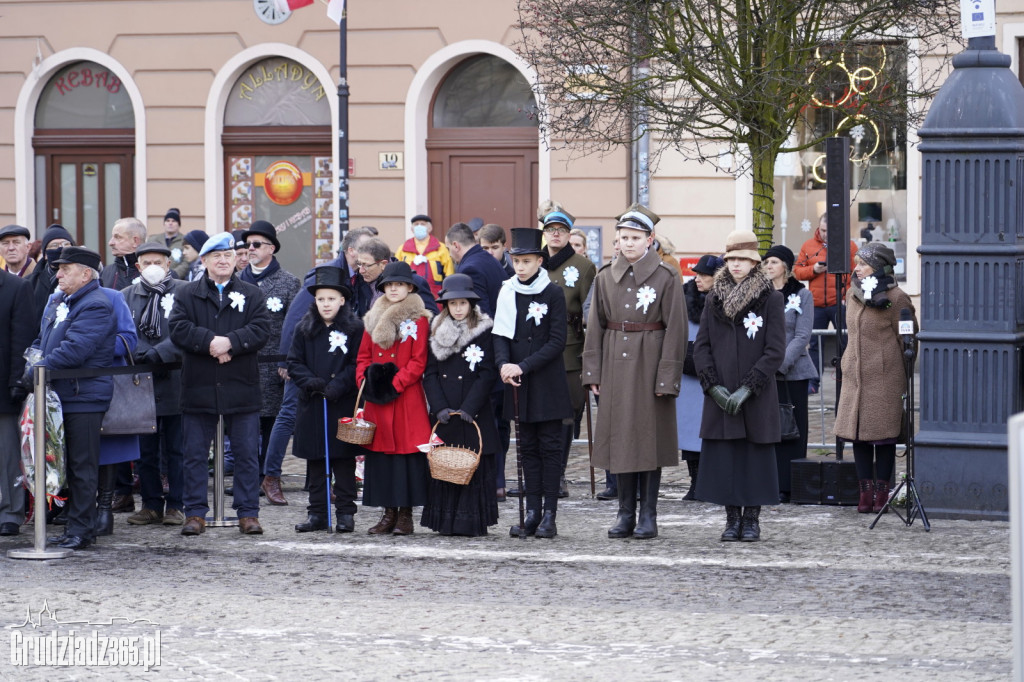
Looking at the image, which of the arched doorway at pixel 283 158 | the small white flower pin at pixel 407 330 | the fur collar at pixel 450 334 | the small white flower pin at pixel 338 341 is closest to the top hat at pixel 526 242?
the fur collar at pixel 450 334

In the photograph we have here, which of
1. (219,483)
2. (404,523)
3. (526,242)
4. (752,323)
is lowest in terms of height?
(404,523)

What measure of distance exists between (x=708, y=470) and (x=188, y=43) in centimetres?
1372

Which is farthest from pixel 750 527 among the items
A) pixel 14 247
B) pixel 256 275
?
pixel 14 247

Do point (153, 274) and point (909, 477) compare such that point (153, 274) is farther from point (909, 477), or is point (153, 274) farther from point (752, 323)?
point (909, 477)

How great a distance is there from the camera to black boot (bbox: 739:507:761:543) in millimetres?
9547

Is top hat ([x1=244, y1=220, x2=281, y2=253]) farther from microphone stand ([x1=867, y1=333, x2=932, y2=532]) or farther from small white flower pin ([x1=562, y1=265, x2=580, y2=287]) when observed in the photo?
microphone stand ([x1=867, y1=333, x2=932, y2=532])

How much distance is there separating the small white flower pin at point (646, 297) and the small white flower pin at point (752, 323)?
0.56 meters

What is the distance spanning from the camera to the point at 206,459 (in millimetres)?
9992

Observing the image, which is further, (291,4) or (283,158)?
(283,158)

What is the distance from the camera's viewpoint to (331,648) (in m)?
6.94

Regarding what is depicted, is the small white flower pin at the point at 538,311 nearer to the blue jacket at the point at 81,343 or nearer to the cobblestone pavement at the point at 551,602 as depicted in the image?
the cobblestone pavement at the point at 551,602

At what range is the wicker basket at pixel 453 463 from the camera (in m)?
9.52

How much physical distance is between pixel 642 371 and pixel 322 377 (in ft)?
6.40

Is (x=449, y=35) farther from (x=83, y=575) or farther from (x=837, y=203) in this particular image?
(x=83, y=575)
